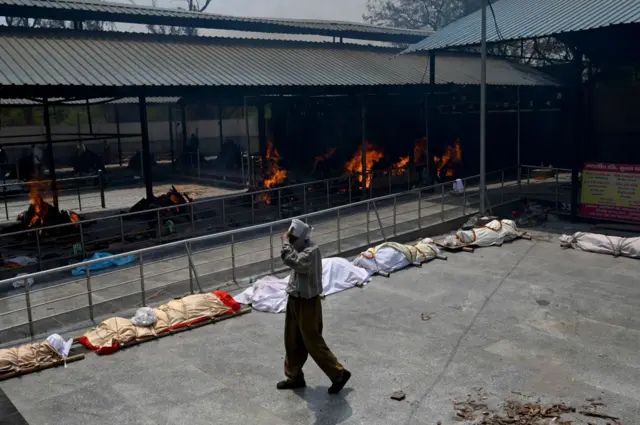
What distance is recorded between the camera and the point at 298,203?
20.2 meters

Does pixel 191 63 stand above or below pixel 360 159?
above

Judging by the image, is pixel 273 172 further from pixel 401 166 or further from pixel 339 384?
pixel 339 384

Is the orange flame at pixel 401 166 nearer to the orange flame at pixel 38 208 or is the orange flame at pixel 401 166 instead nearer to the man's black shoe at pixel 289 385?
the orange flame at pixel 38 208

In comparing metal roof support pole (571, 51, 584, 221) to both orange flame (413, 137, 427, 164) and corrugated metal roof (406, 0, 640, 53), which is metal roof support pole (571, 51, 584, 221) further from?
orange flame (413, 137, 427, 164)

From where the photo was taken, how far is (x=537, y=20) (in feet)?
63.8

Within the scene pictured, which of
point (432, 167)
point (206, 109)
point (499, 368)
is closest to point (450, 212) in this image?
point (432, 167)

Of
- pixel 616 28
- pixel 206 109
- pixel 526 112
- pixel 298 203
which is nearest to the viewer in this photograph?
pixel 616 28

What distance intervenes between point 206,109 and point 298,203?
25.4 meters

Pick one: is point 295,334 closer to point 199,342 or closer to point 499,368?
point 199,342

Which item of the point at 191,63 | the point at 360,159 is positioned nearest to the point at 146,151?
the point at 191,63

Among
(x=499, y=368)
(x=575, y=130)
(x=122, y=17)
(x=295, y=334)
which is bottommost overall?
(x=499, y=368)

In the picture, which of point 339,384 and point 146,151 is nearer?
point 339,384

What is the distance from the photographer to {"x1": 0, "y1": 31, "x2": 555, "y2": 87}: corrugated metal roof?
15422 mm

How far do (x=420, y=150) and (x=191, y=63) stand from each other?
1063cm
